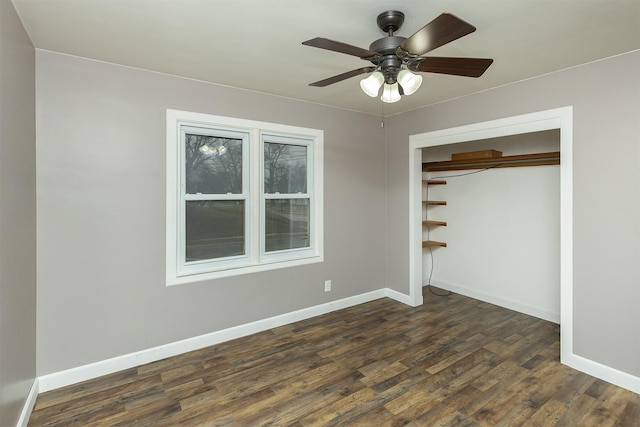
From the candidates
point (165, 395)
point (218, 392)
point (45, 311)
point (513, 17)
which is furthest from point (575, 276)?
point (45, 311)

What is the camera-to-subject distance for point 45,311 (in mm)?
2465

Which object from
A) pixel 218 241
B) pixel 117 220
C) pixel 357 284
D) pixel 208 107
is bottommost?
pixel 357 284

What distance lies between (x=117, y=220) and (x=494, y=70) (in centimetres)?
343

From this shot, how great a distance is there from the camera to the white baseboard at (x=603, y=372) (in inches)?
97.3

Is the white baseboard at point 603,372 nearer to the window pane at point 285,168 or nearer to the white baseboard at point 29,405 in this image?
the window pane at point 285,168

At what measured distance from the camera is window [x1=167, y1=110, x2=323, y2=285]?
304 centimetres

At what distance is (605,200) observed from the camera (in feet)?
8.49

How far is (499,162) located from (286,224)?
9.15 feet

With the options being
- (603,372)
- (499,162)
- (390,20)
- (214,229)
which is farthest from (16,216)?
(499,162)

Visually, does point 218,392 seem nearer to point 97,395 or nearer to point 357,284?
point 97,395

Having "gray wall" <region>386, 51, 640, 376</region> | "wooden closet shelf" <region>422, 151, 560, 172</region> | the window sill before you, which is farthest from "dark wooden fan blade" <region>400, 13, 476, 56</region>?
"wooden closet shelf" <region>422, 151, 560, 172</region>

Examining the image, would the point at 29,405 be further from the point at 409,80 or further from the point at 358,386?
the point at 409,80

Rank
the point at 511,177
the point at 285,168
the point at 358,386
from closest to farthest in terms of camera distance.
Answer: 1. the point at 358,386
2. the point at 285,168
3. the point at 511,177

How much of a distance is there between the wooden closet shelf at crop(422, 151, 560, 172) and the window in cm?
193
